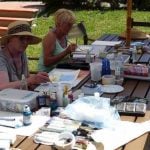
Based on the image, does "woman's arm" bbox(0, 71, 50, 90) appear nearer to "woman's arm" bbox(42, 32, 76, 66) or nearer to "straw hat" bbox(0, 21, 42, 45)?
"straw hat" bbox(0, 21, 42, 45)

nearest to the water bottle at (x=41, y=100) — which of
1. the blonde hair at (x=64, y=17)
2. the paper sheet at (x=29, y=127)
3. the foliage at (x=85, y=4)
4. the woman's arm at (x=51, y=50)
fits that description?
the paper sheet at (x=29, y=127)

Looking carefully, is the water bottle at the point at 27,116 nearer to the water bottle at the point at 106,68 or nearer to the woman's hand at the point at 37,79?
the woman's hand at the point at 37,79

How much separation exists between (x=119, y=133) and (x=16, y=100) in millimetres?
673

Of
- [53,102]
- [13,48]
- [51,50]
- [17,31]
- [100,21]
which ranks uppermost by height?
[17,31]

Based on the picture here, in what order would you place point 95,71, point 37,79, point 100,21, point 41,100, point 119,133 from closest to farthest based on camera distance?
1. point 119,133
2. point 41,100
3. point 37,79
4. point 95,71
5. point 100,21

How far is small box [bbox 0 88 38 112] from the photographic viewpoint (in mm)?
2645

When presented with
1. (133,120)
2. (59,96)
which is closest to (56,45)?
(59,96)

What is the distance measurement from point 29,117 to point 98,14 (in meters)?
7.78

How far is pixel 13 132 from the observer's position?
2.42 meters

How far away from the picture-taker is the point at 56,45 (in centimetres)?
428

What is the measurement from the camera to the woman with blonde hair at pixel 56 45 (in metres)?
4.14

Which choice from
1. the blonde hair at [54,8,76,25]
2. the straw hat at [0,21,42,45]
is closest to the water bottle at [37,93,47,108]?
the straw hat at [0,21,42,45]

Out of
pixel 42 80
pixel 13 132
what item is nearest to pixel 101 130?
pixel 13 132

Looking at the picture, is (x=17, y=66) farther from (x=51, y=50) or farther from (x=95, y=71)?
(x=51, y=50)
